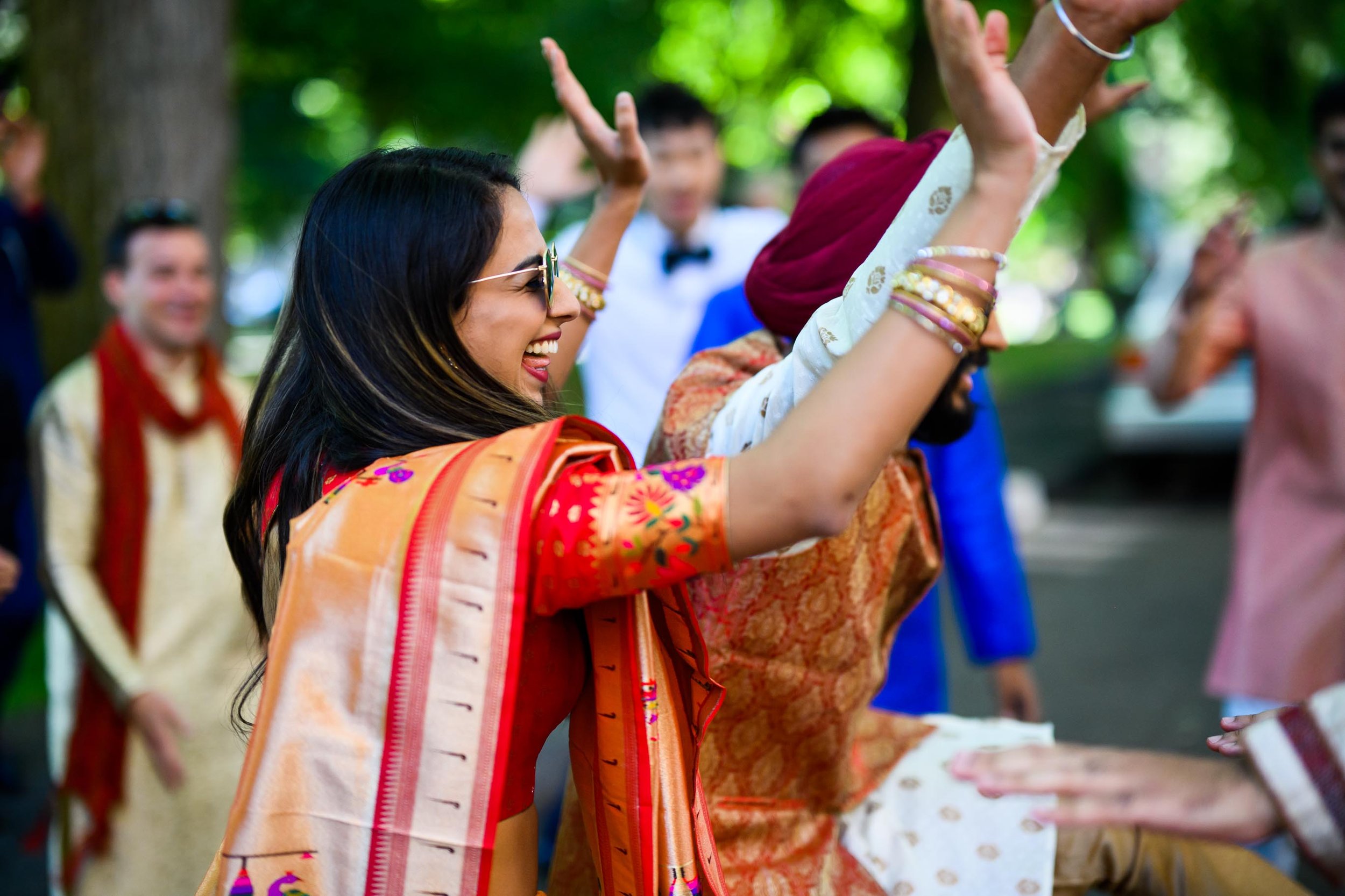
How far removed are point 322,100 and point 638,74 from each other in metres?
7.10

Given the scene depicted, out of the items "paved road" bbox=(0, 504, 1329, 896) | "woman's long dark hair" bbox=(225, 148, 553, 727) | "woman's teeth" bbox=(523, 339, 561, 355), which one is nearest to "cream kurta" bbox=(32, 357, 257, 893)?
"paved road" bbox=(0, 504, 1329, 896)

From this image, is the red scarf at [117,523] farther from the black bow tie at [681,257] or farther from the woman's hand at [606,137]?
the black bow tie at [681,257]

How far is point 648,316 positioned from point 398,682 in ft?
9.64

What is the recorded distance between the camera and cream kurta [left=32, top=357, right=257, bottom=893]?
10.5ft

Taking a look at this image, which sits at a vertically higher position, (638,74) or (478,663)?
(638,74)

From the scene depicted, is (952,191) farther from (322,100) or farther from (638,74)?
(322,100)

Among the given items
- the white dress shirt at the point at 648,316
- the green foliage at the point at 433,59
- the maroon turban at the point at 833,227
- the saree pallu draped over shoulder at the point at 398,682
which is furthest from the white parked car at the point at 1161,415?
the saree pallu draped over shoulder at the point at 398,682

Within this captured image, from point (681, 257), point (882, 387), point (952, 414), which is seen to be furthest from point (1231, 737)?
point (681, 257)

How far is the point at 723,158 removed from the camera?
6.20 metres

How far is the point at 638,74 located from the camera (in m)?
8.12

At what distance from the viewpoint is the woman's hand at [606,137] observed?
219 centimetres

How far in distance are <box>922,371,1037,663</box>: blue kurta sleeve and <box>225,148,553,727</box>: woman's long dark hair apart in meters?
1.60

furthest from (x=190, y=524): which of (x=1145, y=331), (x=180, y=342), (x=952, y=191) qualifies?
(x=1145, y=331)

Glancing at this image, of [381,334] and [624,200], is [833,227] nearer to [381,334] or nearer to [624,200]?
[624,200]
